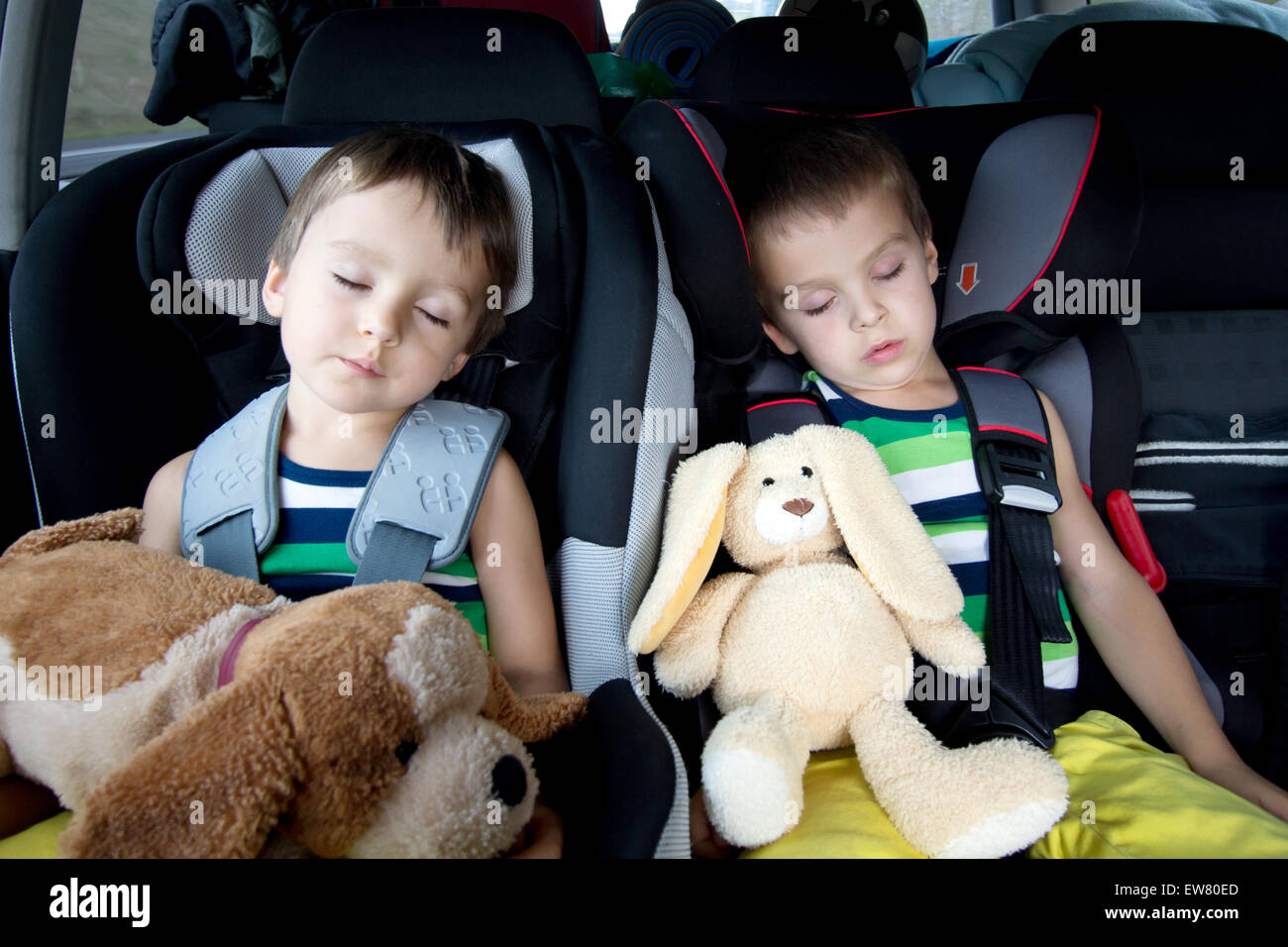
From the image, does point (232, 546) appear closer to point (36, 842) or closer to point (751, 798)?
point (36, 842)

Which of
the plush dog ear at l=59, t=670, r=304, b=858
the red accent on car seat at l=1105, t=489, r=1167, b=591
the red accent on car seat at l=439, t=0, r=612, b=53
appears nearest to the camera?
the plush dog ear at l=59, t=670, r=304, b=858

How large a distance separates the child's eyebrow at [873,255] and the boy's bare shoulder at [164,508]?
94 centimetres

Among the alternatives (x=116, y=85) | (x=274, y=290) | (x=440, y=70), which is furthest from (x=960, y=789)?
(x=116, y=85)

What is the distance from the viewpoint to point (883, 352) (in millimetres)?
1213

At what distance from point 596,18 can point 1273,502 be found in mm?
2536

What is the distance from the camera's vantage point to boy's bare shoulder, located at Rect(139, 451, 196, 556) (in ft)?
3.58

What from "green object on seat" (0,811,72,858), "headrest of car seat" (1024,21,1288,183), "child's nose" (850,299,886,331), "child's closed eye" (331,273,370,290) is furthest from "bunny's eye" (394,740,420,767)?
"headrest of car seat" (1024,21,1288,183)

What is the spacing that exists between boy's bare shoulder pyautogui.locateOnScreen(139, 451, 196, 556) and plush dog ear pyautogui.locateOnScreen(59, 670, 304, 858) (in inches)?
23.3

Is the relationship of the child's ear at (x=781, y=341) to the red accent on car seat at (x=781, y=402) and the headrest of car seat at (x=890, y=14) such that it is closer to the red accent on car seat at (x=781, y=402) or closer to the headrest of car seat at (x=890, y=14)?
the red accent on car seat at (x=781, y=402)

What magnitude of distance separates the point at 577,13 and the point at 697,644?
97.2 inches

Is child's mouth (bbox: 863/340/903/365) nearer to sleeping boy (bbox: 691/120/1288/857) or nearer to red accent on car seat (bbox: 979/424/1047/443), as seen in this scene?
sleeping boy (bbox: 691/120/1288/857)

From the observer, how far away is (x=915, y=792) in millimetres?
843

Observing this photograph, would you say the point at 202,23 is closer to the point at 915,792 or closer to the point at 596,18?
the point at 596,18
